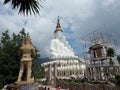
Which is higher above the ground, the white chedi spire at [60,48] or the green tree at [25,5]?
the white chedi spire at [60,48]

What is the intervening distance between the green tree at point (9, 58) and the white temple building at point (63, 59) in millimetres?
20567

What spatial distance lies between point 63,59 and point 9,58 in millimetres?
30693

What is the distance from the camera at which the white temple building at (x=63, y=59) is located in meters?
38.3

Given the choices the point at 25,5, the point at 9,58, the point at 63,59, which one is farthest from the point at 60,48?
the point at 25,5

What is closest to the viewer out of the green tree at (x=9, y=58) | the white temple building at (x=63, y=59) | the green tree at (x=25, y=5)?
the green tree at (x=25, y=5)

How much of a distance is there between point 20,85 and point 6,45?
18.7ft

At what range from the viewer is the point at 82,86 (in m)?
13.5

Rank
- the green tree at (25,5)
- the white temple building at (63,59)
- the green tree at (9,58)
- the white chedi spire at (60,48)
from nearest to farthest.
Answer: the green tree at (25,5)
the green tree at (9,58)
the white temple building at (63,59)
the white chedi spire at (60,48)

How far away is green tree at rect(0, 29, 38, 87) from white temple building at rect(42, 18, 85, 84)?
810 inches

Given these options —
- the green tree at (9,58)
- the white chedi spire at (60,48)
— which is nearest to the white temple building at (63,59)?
the white chedi spire at (60,48)

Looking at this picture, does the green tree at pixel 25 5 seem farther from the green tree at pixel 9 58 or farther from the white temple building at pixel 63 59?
the white temple building at pixel 63 59

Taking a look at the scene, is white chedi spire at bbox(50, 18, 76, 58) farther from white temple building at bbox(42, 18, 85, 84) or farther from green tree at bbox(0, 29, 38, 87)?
green tree at bbox(0, 29, 38, 87)

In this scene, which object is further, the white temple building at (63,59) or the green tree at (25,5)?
the white temple building at (63,59)

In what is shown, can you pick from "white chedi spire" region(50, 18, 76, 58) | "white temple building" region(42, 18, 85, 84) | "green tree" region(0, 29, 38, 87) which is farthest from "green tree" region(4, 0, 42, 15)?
"white chedi spire" region(50, 18, 76, 58)
